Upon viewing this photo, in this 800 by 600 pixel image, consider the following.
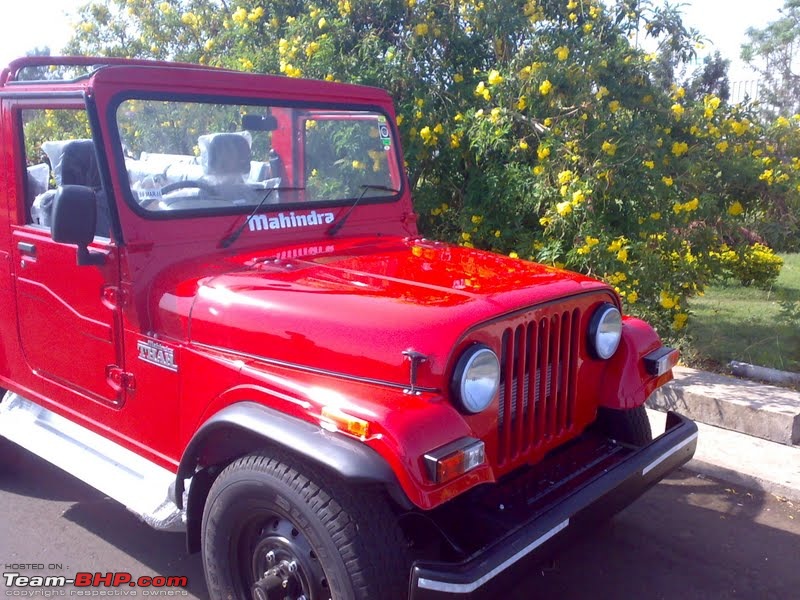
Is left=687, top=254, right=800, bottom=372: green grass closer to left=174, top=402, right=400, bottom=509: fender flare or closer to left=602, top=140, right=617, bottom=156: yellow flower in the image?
left=602, top=140, right=617, bottom=156: yellow flower

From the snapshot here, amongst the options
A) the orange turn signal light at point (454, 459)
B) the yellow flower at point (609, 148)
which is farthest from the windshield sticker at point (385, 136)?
the orange turn signal light at point (454, 459)

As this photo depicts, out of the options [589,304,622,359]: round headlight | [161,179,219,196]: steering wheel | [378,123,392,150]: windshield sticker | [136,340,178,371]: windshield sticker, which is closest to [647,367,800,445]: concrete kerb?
[589,304,622,359]: round headlight

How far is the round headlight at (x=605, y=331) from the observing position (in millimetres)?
2945

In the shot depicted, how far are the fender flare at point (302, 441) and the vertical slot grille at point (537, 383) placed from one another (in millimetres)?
606

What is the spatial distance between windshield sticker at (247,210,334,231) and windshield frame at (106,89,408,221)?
32mm

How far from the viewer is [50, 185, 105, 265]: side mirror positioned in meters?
2.80

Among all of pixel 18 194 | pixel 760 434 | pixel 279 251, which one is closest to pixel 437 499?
pixel 279 251

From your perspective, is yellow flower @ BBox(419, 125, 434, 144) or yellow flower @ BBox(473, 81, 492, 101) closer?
yellow flower @ BBox(473, 81, 492, 101)

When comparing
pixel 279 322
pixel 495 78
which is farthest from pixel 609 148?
pixel 279 322

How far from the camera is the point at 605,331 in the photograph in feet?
9.75

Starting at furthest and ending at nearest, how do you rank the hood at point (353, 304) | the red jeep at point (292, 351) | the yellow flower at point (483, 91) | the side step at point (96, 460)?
the yellow flower at point (483, 91)
the side step at point (96, 460)
the hood at point (353, 304)
the red jeep at point (292, 351)

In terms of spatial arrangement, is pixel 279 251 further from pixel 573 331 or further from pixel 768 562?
pixel 768 562

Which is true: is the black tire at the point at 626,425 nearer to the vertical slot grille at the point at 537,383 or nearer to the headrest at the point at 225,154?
the vertical slot grille at the point at 537,383

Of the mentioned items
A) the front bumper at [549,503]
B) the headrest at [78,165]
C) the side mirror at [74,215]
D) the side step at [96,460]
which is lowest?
the side step at [96,460]
